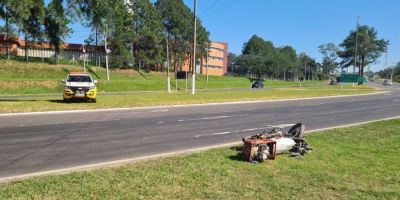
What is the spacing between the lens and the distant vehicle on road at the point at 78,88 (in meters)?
24.9

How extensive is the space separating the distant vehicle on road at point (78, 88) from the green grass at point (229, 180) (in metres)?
16.6

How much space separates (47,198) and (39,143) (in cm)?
563

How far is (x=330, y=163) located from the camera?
8.78 m

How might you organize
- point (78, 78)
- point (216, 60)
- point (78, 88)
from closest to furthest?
point (78, 88), point (78, 78), point (216, 60)

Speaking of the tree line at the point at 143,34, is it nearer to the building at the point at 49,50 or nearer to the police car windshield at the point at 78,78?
the building at the point at 49,50

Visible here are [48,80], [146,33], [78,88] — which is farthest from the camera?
[146,33]

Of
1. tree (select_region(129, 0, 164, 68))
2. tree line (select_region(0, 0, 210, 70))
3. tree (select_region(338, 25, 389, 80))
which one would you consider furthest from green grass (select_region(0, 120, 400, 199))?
tree (select_region(338, 25, 389, 80))

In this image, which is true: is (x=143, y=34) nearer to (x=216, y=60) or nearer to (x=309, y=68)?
(x=216, y=60)

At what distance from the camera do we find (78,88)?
24875mm

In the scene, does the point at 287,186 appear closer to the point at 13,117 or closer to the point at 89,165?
the point at 89,165

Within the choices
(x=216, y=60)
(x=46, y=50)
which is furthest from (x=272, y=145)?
(x=216, y=60)

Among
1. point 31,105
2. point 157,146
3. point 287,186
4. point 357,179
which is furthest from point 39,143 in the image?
point 31,105

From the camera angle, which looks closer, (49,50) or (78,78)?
(78,78)

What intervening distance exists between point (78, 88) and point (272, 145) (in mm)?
18044
